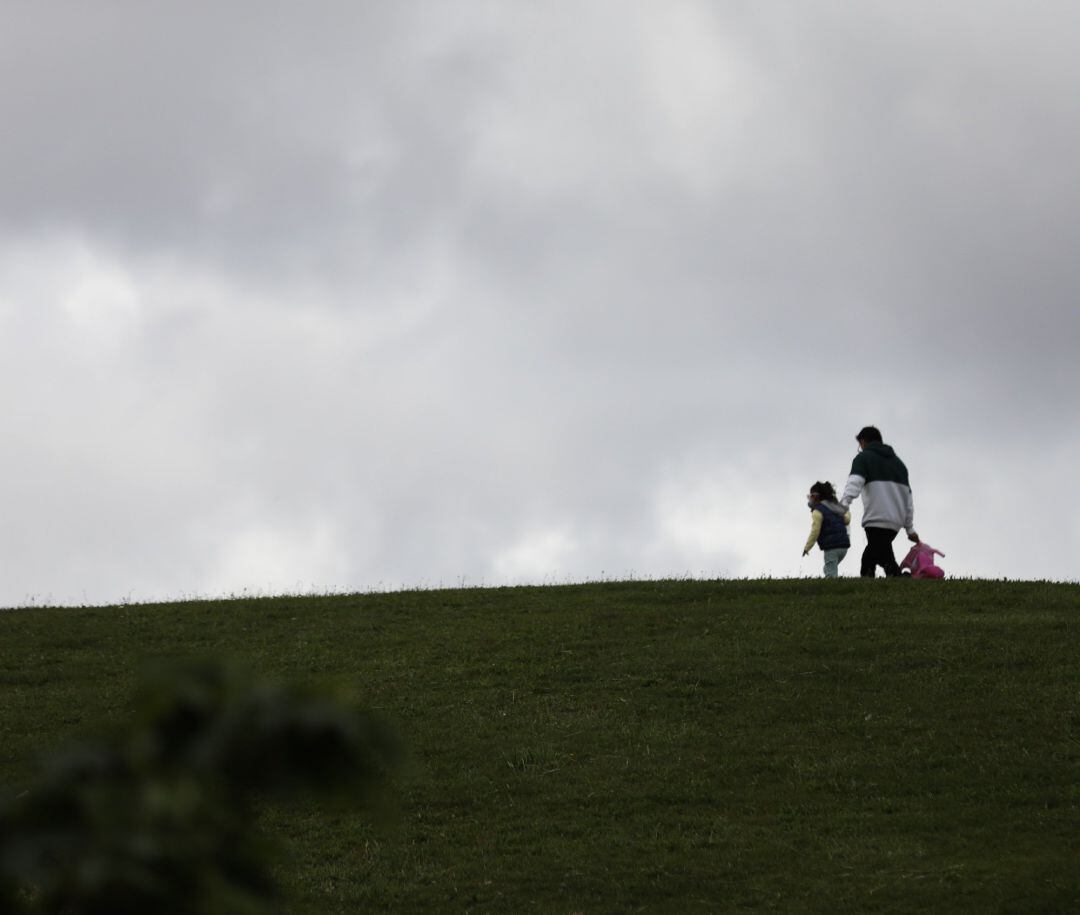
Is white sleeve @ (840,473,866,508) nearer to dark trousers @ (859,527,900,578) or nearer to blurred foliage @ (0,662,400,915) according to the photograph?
dark trousers @ (859,527,900,578)

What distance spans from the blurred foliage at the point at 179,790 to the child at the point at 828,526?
22.2 m

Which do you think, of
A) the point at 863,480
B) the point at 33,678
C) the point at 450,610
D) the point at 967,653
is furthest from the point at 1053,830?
the point at 33,678

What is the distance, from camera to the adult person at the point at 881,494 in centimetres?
2364

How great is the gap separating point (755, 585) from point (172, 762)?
21.4 m

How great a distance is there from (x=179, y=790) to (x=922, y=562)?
74.9 feet

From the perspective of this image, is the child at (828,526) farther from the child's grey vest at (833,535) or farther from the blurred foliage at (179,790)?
the blurred foliage at (179,790)

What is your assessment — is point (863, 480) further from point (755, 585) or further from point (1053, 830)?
point (1053, 830)

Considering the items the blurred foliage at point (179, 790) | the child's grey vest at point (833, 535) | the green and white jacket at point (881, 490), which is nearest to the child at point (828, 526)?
the child's grey vest at point (833, 535)

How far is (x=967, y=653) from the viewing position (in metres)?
19.2

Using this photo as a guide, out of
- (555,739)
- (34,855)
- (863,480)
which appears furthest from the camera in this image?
(863,480)

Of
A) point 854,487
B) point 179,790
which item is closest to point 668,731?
point 854,487

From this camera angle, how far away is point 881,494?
23.6 metres

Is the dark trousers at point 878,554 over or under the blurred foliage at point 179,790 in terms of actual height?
over

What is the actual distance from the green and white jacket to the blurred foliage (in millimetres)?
21037
